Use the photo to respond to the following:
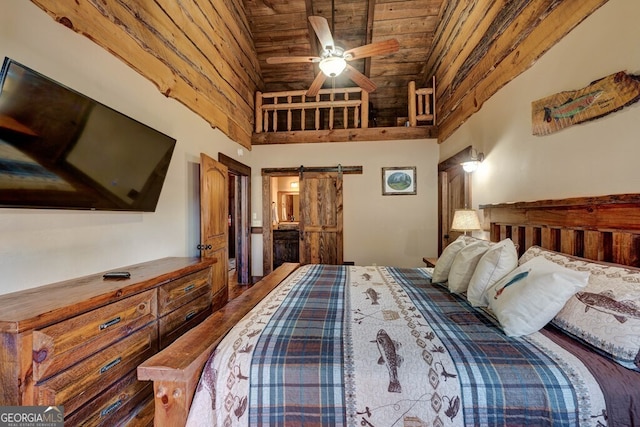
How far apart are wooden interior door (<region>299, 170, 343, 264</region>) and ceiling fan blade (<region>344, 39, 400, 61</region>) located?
2.27 m

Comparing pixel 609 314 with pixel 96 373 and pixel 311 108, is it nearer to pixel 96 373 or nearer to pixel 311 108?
pixel 96 373

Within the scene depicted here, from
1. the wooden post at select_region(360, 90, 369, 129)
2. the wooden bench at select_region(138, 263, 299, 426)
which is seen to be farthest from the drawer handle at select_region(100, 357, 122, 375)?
the wooden post at select_region(360, 90, 369, 129)

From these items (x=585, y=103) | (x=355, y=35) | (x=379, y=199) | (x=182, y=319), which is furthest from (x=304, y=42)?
(x=182, y=319)

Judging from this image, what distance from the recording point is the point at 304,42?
15.4 feet

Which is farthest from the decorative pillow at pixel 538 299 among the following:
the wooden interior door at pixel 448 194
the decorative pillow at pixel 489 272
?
the wooden interior door at pixel 448 194

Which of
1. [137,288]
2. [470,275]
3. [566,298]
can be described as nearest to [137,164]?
[137,288]

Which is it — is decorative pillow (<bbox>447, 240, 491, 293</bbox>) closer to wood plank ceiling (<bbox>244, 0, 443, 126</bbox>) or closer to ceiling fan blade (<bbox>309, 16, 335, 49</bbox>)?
ceiling fan blade (<bbox>309, 16, 335, 49</bbox>)

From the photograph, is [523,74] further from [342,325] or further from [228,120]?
[228,120]

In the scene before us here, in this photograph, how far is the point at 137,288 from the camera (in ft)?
5.35

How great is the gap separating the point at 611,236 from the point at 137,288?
2685 mm

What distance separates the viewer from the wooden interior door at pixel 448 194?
3.95 metres

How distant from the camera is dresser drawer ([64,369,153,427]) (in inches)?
52.3

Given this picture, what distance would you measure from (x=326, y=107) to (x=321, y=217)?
6.86ft

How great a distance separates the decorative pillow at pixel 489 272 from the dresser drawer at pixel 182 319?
2014mm
